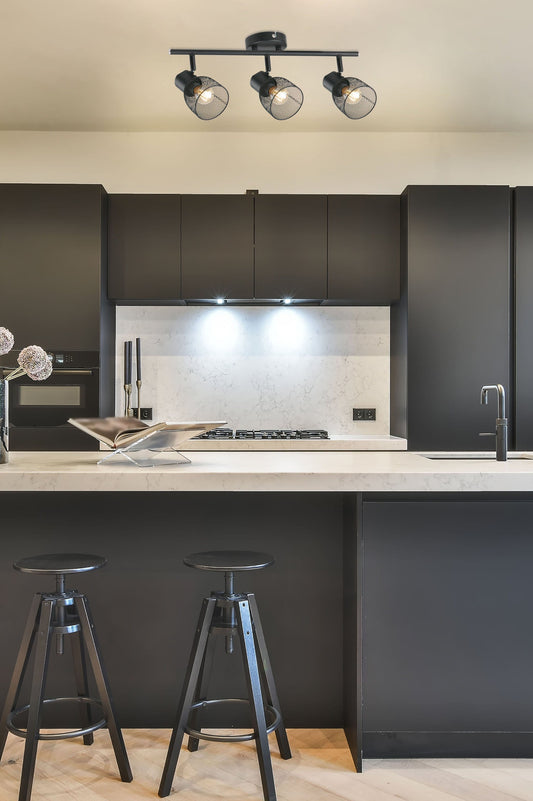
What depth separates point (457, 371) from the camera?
4.00m

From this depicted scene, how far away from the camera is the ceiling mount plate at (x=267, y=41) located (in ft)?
9.92

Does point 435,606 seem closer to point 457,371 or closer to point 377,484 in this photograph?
point 377,484

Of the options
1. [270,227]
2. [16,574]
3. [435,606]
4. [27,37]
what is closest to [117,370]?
[270,227]

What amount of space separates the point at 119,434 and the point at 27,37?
2367 mm

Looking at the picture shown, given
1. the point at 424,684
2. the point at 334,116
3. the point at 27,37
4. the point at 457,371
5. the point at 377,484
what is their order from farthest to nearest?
the point at 334,116
the point at 457,371
the point at 27,37
the point at 424,684
the point at 377,484

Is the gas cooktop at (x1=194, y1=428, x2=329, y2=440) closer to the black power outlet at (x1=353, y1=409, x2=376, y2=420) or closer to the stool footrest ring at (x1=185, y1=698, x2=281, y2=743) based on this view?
the black power outlet at (x1=353, y1=409, x2=376, y2=420)

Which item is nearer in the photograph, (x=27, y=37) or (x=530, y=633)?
(x=530, y=633)

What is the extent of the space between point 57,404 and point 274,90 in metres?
2.14

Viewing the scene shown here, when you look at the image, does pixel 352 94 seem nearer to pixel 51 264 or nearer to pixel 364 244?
pixel 364 244

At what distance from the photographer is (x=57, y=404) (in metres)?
4.07

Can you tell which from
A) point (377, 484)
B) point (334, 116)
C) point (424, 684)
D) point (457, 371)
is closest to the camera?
point (377, 484)

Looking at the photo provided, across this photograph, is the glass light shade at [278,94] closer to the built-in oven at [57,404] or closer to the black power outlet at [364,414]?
the built-in oven at [57,404]

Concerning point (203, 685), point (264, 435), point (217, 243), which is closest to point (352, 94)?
point (217, 243)

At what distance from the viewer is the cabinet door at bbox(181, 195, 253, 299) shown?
13.7 ft
